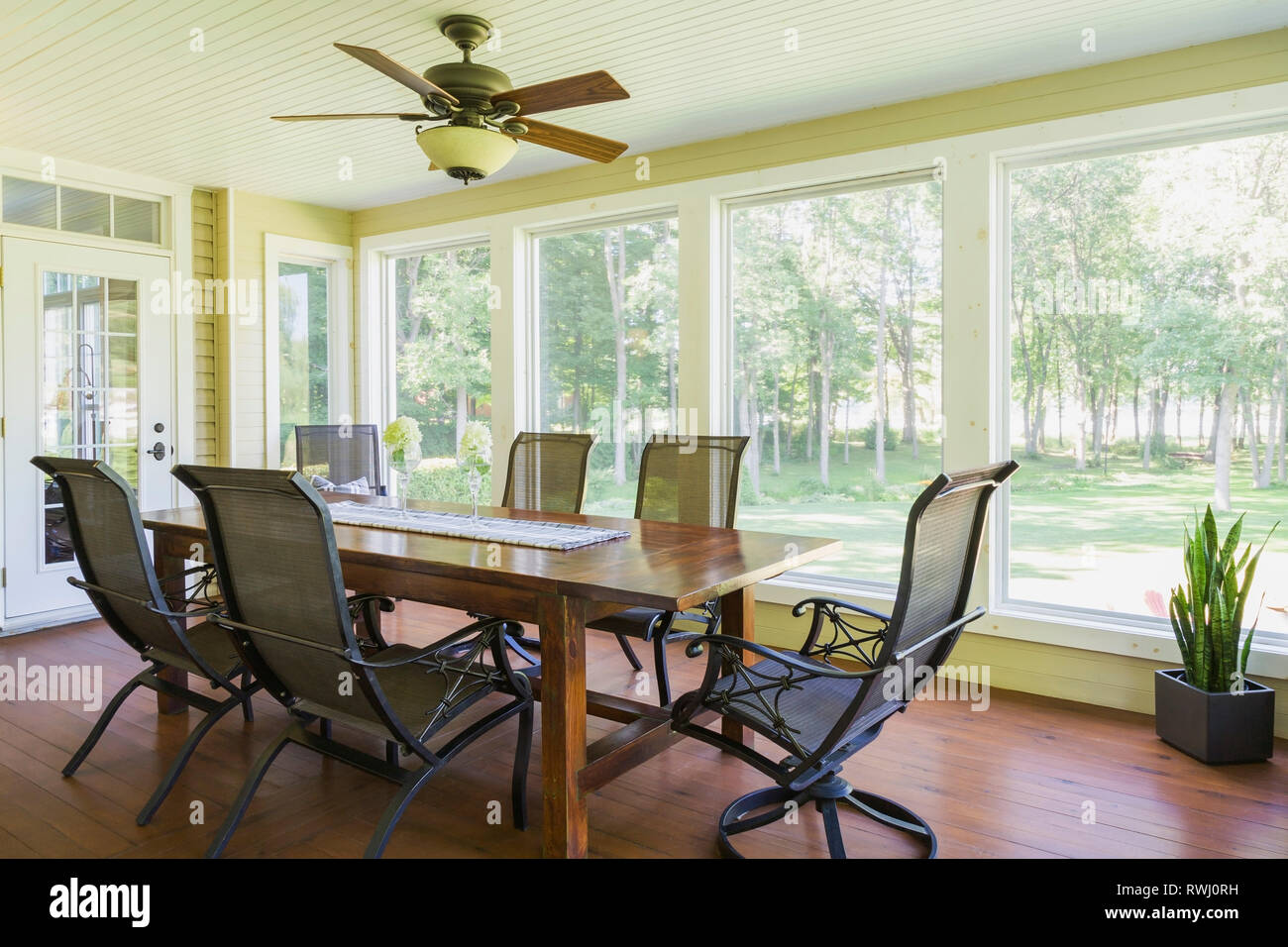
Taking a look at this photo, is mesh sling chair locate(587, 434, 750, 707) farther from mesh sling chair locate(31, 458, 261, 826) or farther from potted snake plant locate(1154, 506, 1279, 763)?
potted snake plant locate(1154, 506, 1279, 763)

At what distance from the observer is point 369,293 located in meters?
6.13

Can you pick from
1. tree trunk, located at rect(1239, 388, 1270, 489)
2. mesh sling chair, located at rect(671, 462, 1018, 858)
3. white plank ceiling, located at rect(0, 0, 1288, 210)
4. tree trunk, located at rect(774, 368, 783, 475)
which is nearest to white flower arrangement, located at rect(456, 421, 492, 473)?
mesh sling chair, located at rect(671, 462, 1018, 858)

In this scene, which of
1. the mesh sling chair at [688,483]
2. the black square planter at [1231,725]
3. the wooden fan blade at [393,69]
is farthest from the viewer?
the mesh sling chair at [688,483]

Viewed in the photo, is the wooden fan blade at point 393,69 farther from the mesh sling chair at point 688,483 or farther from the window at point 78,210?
the window at point 78,210

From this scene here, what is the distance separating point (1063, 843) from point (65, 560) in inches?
202

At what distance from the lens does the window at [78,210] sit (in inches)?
183

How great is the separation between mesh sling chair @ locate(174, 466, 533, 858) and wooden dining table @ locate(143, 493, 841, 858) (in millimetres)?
171

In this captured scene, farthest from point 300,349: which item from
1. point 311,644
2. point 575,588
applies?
point 575,588

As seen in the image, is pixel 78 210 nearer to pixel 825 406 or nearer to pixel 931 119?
pixel 825 406

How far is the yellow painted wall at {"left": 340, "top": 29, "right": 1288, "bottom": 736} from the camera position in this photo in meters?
3.25

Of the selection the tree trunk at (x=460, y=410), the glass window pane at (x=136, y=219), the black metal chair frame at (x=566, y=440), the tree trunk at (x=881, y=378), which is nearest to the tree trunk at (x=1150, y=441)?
the tree trunk at (x=881, y=378)

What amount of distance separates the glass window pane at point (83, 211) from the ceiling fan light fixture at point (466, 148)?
3.21m

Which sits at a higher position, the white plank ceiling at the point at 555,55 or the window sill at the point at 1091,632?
the white plank ceiling at the point at 555,55
